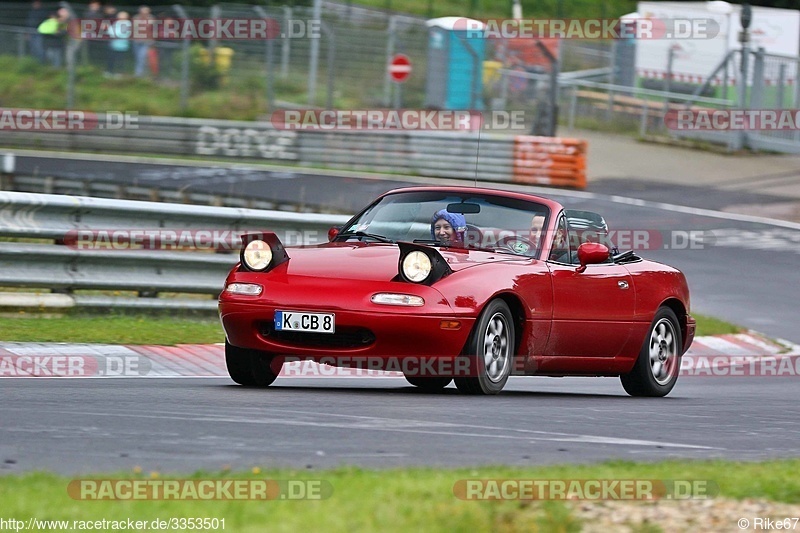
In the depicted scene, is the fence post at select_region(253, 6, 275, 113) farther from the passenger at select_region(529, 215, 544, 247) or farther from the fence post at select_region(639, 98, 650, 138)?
the passenger at select_region(529, 215, 544, 247)

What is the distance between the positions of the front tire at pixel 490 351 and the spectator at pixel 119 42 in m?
23.4

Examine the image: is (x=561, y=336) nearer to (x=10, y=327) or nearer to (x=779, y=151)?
(x=10, y=327)

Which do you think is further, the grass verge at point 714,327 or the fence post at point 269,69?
the fence post at point 269,69

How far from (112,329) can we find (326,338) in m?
3.52

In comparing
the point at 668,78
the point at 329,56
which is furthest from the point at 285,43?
the point at 668,78

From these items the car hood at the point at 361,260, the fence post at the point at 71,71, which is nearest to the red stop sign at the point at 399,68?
the fence post at the point at 71,71

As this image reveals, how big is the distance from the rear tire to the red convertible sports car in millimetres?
17

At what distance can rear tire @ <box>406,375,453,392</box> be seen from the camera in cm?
879

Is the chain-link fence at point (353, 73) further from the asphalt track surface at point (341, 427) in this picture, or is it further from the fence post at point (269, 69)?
the asphalt track surface at point (341, 427)

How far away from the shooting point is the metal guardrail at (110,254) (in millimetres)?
11664

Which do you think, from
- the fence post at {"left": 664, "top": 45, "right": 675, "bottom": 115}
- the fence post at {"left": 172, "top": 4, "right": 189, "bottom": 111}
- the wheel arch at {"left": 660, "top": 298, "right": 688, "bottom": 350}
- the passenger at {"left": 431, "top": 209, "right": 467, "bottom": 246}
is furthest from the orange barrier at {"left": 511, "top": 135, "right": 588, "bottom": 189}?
the passenger at {"left": 431, "top": 209, "right": 467, "bottom": 246}

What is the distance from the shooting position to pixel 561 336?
9.17 meters

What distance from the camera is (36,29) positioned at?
100ft

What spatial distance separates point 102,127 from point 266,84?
3.68 metres
